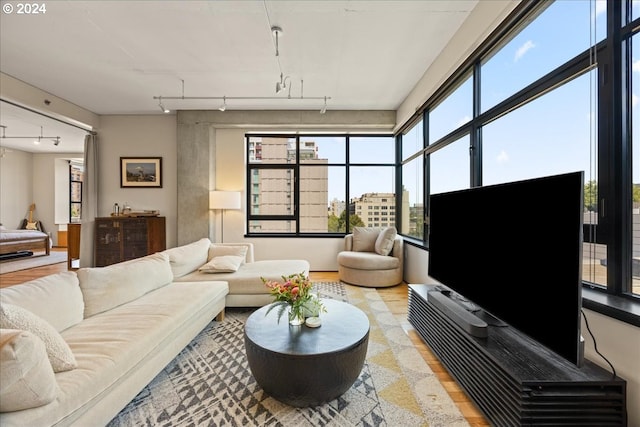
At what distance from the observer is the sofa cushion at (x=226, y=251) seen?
3.74 metres

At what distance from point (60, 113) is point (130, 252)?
2.55 metres

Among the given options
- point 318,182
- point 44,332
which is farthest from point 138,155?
point 44,332

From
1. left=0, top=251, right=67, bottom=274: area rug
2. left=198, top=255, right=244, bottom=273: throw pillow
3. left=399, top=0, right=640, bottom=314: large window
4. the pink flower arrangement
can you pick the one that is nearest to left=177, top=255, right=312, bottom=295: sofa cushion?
left=198, top=255, right=244, bottom=273: throw pillow

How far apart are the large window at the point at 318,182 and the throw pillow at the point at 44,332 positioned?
164 inches

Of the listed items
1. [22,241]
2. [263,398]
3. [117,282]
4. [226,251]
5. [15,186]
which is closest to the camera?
[263,398]

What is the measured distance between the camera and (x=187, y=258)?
324 centimetres

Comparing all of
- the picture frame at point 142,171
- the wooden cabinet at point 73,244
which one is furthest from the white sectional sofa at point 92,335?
the wooden cabinet at point 73,244

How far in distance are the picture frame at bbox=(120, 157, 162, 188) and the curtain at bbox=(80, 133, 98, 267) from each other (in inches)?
18.6

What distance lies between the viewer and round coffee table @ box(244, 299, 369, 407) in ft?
5.14

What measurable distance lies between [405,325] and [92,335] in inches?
102

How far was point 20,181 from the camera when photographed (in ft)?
25.5

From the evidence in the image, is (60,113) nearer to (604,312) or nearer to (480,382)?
(480,382)

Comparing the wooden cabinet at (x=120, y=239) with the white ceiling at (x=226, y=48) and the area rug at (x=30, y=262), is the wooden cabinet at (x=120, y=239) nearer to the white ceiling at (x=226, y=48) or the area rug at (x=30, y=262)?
the area rug at (x=30, y=262)

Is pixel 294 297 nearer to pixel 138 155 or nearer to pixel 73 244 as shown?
pixel 138 155
